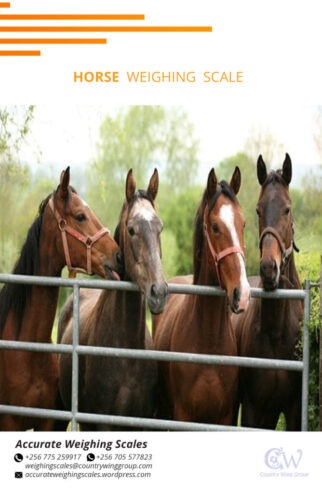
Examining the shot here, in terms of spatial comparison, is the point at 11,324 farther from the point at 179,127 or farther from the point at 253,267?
the point at 179,127

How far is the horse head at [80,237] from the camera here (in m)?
4.52

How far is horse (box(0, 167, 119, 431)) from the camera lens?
4.53 m

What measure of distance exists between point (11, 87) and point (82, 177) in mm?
6087

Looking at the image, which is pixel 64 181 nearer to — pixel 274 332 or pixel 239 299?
pixel 239 299

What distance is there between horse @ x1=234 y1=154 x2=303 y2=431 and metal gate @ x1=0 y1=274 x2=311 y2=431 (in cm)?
45

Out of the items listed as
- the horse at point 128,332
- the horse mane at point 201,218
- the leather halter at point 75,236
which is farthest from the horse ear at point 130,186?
the horse mane at point 201,218

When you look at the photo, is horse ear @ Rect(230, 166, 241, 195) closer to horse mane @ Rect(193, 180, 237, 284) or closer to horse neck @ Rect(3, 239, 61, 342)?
horse mane @ Rect(193, 180, 237, 284)

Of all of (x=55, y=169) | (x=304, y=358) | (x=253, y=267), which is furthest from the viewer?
(x=253, y=267)

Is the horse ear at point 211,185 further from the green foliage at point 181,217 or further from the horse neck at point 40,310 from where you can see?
the green foliage at point 181,217

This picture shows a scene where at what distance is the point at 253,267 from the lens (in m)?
11.5
